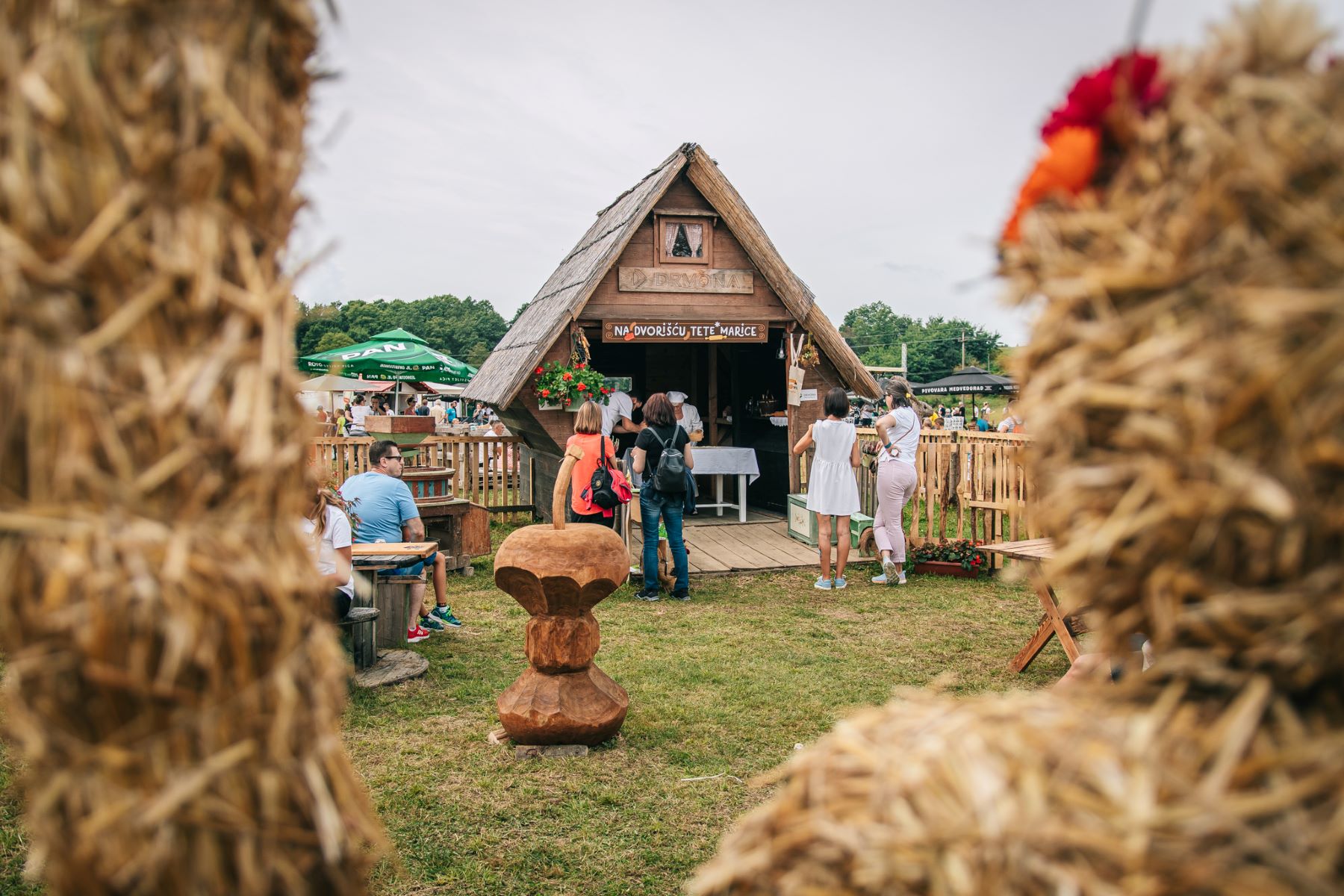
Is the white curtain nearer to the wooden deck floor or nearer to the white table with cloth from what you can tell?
the white table with cloth

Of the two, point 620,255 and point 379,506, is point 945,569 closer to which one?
point 620,255

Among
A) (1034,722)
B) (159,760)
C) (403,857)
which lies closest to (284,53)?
(159,760)

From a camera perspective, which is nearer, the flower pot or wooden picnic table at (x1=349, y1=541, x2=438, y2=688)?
wooden picnic table at (x1=349, y1=541, x2=438, y2=688)

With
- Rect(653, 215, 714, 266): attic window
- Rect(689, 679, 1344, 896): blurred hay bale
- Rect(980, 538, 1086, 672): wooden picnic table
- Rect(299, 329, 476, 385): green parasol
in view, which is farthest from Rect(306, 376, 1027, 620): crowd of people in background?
Rect(299, 329, 476, 385): green parasol

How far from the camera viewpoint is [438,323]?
83.2 m

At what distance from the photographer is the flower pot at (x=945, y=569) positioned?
368 inches

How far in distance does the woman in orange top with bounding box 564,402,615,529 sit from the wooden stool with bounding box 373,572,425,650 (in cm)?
152

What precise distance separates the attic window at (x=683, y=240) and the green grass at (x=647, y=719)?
173 inches

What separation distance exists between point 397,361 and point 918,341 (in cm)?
7395

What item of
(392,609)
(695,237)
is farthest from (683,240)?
(392,609)

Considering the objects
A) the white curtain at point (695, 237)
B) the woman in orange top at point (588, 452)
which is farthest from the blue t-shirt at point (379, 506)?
the white curtain at point (695, 237)

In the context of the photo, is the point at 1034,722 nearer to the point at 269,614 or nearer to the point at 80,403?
the point at 269,614

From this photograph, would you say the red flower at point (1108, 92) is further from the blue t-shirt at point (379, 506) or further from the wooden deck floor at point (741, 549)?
the wooden deck floor at point (741, 549)

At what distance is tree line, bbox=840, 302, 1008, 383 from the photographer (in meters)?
68.1
